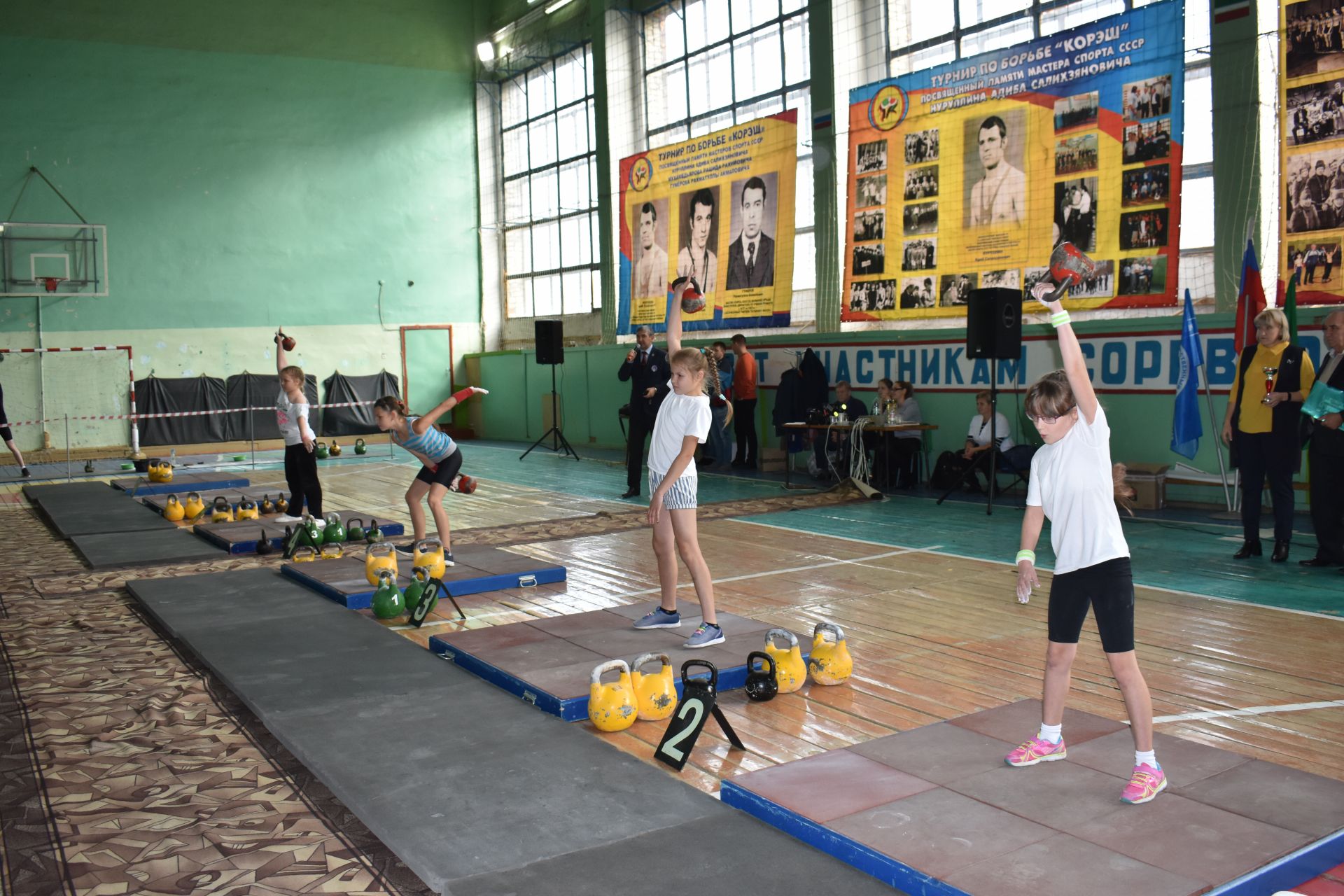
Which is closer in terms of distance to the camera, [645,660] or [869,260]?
[645,660]

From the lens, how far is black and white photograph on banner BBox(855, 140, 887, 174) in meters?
13.1

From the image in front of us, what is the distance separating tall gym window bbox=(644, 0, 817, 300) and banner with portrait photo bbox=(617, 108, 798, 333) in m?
0.44

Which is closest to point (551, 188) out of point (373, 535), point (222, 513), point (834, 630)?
point (222, 513)

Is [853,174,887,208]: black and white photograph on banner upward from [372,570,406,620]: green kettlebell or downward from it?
upward

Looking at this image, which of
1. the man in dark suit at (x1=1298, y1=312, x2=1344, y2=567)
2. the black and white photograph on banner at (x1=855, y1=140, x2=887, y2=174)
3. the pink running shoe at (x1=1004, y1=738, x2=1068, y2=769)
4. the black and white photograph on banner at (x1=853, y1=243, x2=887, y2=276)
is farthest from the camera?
the black and white photograph on banner at (x1=853, y1=243, x2=887, y2=276)

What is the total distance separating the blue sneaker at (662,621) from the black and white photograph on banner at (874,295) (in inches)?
320

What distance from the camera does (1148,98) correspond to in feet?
33.7

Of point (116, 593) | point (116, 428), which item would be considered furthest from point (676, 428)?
point (116, 428)

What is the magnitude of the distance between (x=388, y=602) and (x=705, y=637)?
2.05 m

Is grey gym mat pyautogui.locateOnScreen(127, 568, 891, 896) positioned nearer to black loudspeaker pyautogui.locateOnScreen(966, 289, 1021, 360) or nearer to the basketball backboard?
black loudspeaker pyautogui.locateOnScreen(966, 289, 1021, 360)

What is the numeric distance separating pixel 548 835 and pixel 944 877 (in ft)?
4.03

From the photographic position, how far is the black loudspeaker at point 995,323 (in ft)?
32.4

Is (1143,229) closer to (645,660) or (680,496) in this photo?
(680,496)

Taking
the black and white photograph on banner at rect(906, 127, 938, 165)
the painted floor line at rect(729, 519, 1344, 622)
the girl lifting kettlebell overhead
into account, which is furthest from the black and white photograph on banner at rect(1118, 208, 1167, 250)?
the girl lifting kettlebell overhead
